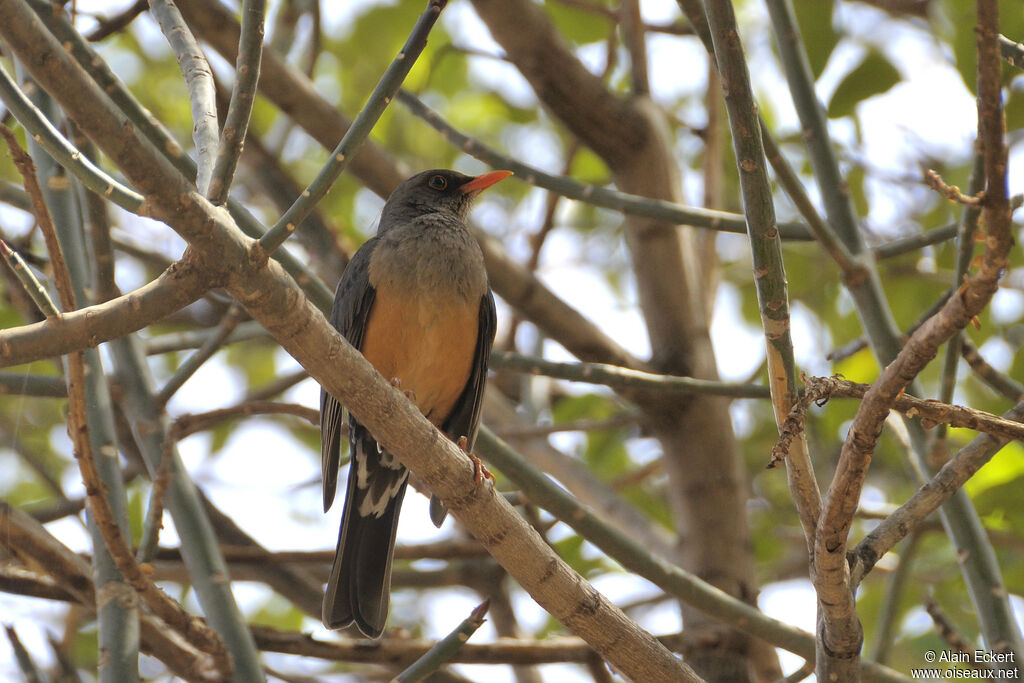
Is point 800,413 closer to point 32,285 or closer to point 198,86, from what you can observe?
point 32,285

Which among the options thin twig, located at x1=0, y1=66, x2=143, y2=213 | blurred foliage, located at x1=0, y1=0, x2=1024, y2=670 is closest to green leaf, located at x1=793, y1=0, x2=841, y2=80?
blurred foliage, located at x1=0, y1=0, x2=1024, y2=670

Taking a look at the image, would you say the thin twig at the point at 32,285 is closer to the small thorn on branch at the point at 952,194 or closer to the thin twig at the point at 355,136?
the thin twig at the point at 355,136

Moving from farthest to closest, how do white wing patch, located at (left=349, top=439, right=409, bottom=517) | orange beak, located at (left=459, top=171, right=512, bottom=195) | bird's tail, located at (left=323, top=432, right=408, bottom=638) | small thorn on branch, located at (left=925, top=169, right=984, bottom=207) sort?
1. orange beak, located at (left=459, top=171, right=512, bottom=195)
2. white wing patch, located at (left=349, top=439, right=409, bottom=517)
3. bird's tail, located at (left=323, top=432, right=408, bottom=638)
4. small thorn on branch, located at (left=925, top=169, right=984, bottom=207)

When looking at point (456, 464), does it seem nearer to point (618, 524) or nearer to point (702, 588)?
point (702, 588)

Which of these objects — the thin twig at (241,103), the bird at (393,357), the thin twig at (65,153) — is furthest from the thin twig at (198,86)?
the bird at (393,357)

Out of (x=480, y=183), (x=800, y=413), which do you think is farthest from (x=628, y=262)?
(x=800, y=413)

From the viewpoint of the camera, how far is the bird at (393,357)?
15.6 feet

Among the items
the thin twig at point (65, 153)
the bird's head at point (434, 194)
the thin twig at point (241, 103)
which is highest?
the bird's head at point (434, 194)

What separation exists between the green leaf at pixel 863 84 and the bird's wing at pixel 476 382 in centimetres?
200

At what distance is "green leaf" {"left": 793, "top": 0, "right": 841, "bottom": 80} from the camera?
4.93 meters

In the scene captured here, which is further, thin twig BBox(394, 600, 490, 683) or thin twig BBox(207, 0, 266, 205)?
thin twig BBox(394, 600, 490, 683)

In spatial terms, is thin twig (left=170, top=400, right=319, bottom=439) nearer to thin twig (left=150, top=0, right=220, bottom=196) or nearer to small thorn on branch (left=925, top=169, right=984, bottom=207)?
thin twig (left=150, top=0, right=220, bottom=196)

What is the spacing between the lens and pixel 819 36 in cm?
494

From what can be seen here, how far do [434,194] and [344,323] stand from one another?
4.70ft
